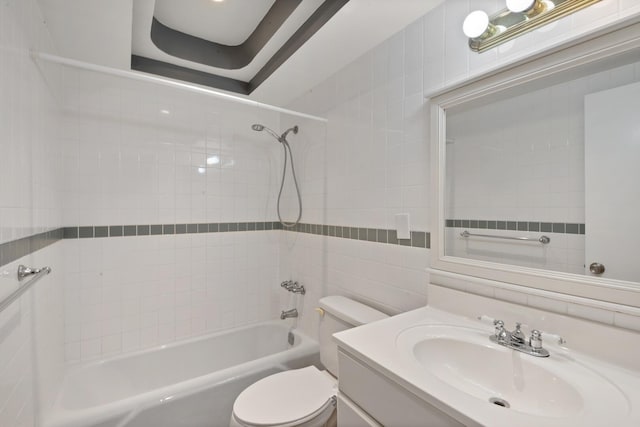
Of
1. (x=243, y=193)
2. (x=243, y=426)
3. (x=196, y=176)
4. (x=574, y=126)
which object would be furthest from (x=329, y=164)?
(x=243, y=426)

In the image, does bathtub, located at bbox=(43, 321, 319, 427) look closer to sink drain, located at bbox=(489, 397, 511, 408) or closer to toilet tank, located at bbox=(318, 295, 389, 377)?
toilet tank, located at bbox=(318, 295, 389, 377)

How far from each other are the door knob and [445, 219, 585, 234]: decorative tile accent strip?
10 cm

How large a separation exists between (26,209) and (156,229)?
1008 mm

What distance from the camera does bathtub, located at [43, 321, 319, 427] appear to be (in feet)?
4.42

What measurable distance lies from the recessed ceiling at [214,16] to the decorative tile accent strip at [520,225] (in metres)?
1.59

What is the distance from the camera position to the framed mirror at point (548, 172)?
2.71ft

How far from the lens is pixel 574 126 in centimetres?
93

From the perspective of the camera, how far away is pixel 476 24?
1077 mm

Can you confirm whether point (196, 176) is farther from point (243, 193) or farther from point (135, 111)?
point (135, 111)

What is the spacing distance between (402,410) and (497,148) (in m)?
1.00

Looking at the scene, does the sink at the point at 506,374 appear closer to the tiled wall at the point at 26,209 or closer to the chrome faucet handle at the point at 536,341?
the chrome faucet handle at the point at 536,341

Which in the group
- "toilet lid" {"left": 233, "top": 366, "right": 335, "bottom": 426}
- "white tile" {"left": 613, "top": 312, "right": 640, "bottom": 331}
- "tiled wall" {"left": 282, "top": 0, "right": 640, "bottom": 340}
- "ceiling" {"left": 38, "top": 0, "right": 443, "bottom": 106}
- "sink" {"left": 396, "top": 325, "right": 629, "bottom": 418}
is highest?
"ceiling" {"left": 38, "top": 0, "right": 443, "bottom": 106}

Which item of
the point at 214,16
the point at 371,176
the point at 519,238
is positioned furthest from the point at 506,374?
the point at 214,16

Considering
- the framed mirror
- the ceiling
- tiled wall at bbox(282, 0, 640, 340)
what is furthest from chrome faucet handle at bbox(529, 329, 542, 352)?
the ceiling
